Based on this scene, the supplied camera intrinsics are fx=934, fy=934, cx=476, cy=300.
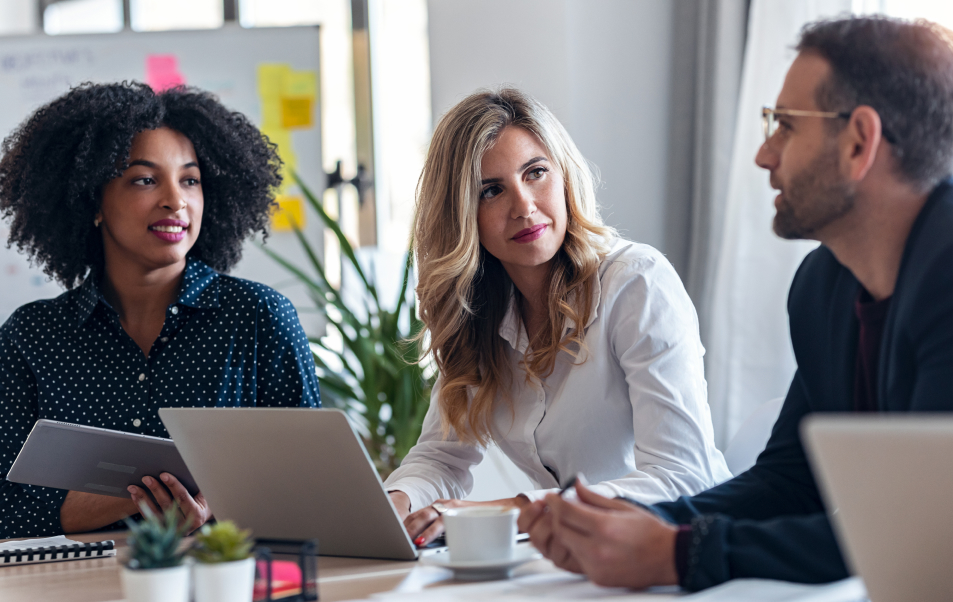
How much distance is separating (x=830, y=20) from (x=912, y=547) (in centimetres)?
79

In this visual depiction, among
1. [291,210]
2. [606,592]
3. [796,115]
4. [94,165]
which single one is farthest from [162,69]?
[606,592]

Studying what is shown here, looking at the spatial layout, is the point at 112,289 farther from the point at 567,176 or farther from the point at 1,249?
the point at 1,249

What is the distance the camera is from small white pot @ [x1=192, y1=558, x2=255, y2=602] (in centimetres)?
84

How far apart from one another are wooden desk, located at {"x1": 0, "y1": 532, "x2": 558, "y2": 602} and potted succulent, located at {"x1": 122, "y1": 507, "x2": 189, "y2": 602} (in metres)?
0.20

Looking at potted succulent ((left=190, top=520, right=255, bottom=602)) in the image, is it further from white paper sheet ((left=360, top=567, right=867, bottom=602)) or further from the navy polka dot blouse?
the navy polka dot blouse

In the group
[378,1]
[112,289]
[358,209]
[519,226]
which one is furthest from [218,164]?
[378,1]

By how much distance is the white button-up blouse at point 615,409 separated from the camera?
1.54m

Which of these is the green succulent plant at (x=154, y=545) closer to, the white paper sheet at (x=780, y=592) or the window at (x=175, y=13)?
the white paper sheet at (x=780, y=592)

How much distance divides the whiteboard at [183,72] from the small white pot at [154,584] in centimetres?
232

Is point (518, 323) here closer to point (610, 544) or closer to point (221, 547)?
point (610, 544)

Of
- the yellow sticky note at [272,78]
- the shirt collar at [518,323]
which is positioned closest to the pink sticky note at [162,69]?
the yellow sticky note at [272,78]

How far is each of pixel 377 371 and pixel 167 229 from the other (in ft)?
3.29

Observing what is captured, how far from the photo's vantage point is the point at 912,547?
2.33 feet

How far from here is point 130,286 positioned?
204 cm
